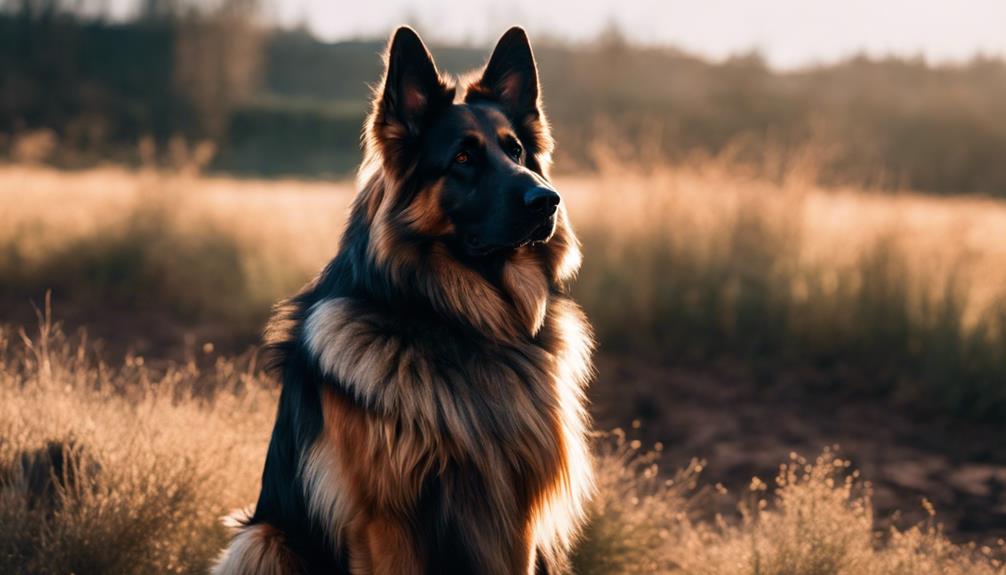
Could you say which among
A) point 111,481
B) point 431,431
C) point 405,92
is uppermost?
point 405,92

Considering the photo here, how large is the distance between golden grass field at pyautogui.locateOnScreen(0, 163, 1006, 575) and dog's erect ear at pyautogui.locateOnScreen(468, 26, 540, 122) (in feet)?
6.01

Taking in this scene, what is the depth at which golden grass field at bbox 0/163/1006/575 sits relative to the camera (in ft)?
11.9

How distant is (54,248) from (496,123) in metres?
7.93

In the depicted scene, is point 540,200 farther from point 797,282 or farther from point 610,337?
point 797,282

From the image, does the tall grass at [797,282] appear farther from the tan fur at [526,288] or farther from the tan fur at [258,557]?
the tan fur at [258,557]

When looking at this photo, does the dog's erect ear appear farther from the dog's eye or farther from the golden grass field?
the golden grass field

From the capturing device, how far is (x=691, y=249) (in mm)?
8102

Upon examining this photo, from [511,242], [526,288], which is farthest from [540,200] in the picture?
[526,288]

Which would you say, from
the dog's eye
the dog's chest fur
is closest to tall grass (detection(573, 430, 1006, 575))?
the dog's chest fur

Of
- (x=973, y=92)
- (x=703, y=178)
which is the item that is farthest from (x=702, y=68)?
(x=703, y=178)

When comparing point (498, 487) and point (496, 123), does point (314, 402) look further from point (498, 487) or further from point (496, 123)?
point (496, 123)

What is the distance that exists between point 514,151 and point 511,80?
330 mm

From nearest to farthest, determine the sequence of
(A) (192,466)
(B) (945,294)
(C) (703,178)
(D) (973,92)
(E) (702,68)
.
→ (A) (192,466)
(B) (945,294)
(C) (703,178)
(D) (973,92)
(E) (702,68)

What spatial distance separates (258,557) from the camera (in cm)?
284
